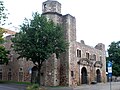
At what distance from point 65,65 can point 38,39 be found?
27.7 ft

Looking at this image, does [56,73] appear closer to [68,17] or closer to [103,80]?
Result: [68,17]

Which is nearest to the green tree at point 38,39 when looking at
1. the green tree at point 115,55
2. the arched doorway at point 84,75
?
the arched doorway at point 84,75

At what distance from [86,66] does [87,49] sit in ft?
12.9

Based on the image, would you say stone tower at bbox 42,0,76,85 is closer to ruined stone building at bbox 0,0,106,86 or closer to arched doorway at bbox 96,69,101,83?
ruined stone building at bbox 0,0,106,86

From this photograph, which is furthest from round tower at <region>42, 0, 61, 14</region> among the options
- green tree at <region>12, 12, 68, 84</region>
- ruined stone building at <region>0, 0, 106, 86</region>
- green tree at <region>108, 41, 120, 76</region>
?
green tree at <region>108, 41, 120, 76</region>

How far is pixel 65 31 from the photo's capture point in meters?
37.5

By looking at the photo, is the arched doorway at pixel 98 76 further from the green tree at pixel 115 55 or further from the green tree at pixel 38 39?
the green tree at pixel 38 39

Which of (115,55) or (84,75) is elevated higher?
(115,55)

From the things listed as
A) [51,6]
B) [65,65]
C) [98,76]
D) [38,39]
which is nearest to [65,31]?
[51,6]

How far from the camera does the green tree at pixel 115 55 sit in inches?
2273

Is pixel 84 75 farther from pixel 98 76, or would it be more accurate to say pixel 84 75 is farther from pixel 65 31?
pixel 65 31

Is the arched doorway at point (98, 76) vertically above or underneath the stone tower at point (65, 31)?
underneath

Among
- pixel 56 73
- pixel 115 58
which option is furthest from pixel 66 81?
pixel 115 58

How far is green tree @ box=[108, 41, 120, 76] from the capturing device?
5772cm
